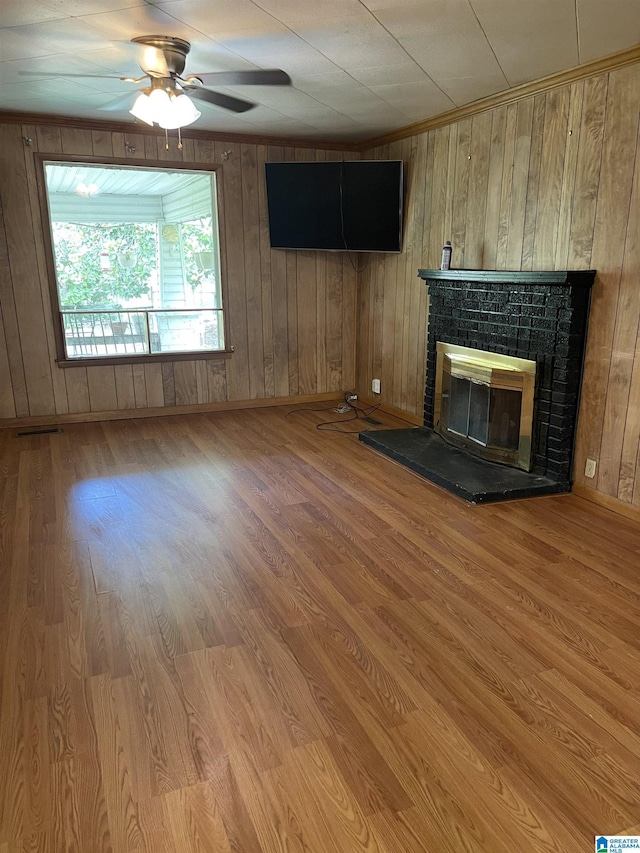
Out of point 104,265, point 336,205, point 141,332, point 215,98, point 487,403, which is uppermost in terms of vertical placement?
point 215,98

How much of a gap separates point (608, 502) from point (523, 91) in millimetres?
2533

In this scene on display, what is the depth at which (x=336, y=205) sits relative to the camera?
5.23 metres

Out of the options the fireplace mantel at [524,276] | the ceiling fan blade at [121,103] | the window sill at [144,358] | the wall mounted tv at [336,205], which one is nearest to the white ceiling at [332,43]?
the ceiling fan blade at [121,103]

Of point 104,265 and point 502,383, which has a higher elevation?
point 104,265

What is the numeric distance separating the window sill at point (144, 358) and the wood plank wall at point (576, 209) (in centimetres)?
217

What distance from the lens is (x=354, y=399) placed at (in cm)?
606

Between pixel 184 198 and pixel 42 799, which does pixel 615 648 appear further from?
pixel 184 198

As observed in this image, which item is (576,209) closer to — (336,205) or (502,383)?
(502,383)

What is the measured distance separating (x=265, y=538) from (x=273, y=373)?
3.02 m

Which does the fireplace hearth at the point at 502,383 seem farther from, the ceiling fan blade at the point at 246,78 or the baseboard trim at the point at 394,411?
the ceiling fan blade at the point at 246,78

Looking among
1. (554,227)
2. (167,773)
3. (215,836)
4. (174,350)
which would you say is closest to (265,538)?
(167,773)

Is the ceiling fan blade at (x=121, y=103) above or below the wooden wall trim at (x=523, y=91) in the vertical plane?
above

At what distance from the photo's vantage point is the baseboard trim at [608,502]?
3271 millimetres

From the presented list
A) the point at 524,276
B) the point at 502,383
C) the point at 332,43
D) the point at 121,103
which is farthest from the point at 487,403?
the point at 121,103
